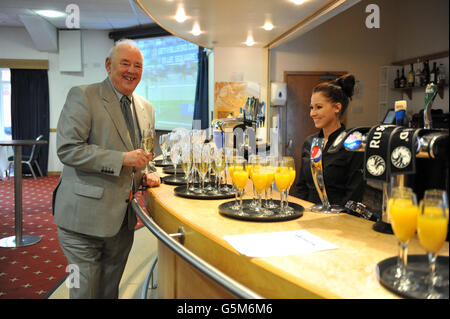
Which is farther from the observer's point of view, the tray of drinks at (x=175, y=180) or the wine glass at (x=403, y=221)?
the tray of drinks at (x=175, y=180)

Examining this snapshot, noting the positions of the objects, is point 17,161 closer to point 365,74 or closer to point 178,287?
point 178,287

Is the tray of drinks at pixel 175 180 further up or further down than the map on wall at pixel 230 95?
further down

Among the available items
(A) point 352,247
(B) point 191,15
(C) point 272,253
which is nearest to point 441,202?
(A) point 352,247

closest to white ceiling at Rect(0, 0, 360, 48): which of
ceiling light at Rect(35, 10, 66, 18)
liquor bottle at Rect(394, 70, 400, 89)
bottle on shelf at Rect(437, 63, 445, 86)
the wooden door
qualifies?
ceiling light at Rect(35, 10, 66, 18)

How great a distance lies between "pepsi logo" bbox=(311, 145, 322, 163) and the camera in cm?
186

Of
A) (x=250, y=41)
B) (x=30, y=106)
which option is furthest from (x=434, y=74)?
(x=30, y=106)

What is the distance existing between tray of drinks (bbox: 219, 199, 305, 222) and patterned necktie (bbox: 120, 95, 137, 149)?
3.37 ft

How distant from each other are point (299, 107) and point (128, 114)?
5114 millimetres

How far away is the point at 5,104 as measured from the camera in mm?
10766

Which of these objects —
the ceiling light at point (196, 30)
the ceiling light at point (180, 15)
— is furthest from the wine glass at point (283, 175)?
the ceiling light at point (196, 30)

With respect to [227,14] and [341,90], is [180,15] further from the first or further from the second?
[341,90]

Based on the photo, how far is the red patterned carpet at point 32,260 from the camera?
345 cm

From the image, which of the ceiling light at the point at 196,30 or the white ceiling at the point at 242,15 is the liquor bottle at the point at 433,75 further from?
the ceiling light at the point at 196,30

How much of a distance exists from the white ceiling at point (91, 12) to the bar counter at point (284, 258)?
5.98 metres
